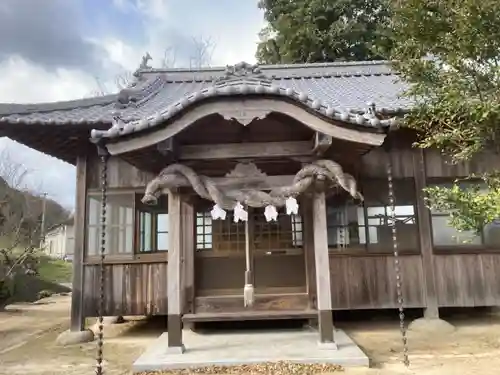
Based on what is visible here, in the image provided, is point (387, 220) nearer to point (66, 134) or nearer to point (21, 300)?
point (66, 134)

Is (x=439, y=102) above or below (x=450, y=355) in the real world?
above

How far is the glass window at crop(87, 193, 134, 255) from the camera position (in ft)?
25.7

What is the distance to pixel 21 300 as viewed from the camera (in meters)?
16.2

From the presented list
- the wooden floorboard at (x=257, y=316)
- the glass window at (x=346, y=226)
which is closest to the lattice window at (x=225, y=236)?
the glass window at (x=346, y=226)

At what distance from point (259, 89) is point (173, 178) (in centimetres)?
166

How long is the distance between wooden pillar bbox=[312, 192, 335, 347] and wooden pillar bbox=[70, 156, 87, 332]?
14.5 ft

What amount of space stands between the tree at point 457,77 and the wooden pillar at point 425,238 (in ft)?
10.7

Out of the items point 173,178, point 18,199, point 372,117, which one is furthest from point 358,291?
point 18,199

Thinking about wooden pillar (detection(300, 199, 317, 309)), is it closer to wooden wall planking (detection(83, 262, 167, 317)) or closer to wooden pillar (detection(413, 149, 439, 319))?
wooden pillar (detection(413, 149, 439, 319))

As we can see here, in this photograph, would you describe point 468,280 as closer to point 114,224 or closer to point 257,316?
point 257,316

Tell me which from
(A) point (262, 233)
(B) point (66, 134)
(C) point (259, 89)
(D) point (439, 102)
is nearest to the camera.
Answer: (D) point (439, 102)

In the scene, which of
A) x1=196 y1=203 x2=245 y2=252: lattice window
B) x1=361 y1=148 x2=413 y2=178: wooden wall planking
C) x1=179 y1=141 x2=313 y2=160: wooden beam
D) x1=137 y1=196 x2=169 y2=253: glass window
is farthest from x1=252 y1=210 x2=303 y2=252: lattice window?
x1=179 y1=141 x2=313 y2=160: wooden beam

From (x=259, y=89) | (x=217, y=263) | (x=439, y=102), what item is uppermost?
(x=259, y=89)

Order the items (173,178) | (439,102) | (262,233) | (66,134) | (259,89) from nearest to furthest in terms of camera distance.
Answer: (439,102) → (259,89) → (173,178) → (66,134) → (262,233)
